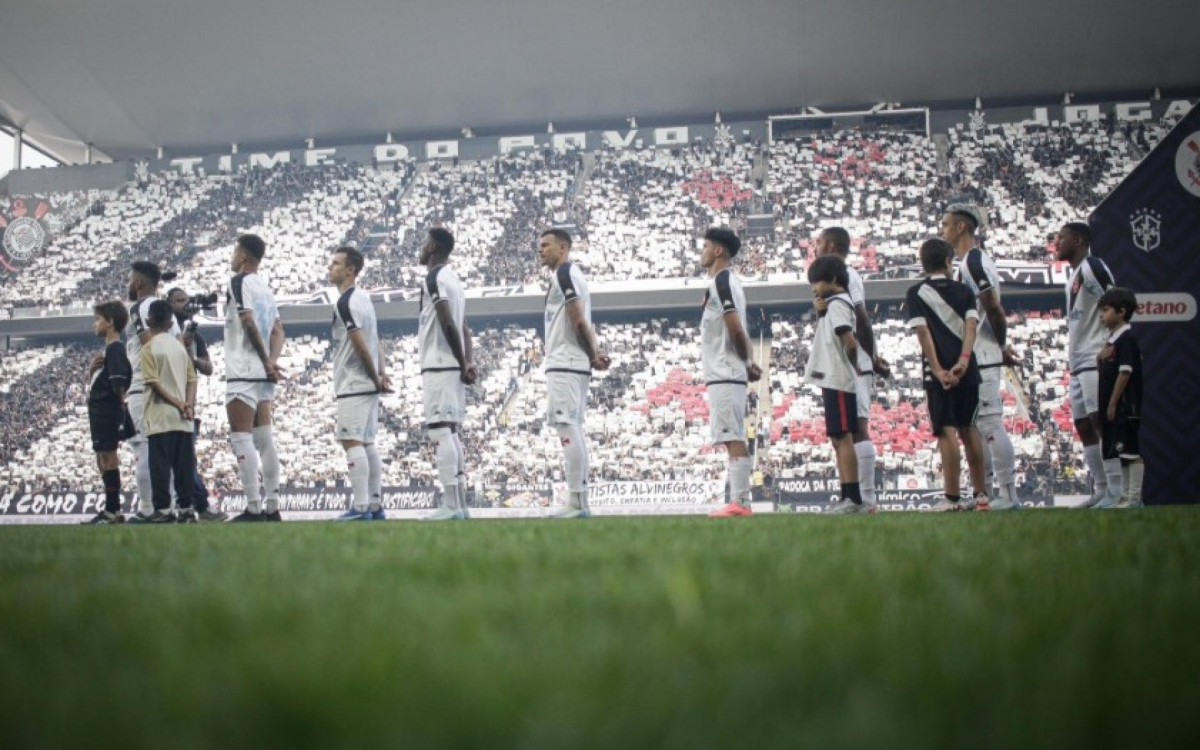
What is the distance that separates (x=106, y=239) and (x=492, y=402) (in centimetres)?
1388

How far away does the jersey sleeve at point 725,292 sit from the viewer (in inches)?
262

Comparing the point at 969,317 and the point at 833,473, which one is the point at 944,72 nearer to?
the point at 833,473

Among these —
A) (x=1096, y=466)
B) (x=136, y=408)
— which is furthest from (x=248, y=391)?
(x=1096, y=466)

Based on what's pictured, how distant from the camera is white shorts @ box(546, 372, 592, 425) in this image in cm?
709

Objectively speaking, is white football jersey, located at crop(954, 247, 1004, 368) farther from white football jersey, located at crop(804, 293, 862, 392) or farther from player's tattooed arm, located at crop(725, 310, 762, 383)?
player's tattooed arm, located at crop(725, 310, 762, 383)

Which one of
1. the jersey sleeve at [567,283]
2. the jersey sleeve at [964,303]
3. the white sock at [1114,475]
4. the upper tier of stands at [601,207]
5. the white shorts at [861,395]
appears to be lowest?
the white sock at [1114,475]

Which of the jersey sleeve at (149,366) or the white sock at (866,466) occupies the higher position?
the jersey sleeve at (149,366)

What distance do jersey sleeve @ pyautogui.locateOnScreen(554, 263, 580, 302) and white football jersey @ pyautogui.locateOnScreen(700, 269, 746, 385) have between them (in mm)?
917

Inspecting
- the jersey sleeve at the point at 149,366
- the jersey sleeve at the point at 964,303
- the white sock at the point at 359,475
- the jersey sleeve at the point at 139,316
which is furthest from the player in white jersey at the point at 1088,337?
the jersey sleeve at the point at 139,316

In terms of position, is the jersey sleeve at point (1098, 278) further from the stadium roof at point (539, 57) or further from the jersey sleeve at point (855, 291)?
the stadium roof at point (539, 57)

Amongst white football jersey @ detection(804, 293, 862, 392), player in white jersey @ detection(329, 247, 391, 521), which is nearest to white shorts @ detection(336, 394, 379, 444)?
player in white jersey @ detection(329, 247, 391, 521)

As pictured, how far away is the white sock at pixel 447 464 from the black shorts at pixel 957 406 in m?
3.24

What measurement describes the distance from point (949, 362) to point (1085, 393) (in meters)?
1.42

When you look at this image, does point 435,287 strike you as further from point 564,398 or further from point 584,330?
point 564,398
